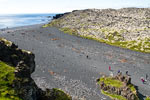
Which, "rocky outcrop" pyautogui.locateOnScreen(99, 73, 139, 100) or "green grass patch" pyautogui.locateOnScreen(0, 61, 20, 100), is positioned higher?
"green grass patch" pyautogui.locateOnScreen(0, 61, 20, 100)

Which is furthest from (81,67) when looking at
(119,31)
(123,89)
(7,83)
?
(119,31)

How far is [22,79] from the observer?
1956 centimetres

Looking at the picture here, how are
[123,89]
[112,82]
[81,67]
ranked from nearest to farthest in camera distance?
[123,89]
[112,82]
[81,67]

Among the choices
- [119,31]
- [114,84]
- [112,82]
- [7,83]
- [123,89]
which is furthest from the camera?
[119,31]

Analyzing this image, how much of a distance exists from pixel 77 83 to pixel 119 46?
66034 mm

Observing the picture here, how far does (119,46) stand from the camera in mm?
109250

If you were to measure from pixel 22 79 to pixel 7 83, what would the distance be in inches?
86.9

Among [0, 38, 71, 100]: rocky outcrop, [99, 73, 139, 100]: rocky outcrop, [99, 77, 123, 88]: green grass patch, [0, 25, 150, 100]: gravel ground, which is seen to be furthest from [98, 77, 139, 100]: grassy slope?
[0, 38, 71, 100]: rocky outcrop

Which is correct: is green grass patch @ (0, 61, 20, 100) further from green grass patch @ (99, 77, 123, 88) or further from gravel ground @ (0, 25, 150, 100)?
green grass patch @ (99, 77, 123, 88)

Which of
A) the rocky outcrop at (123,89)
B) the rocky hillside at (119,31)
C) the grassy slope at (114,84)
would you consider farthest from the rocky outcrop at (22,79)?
the rocky hillside at (119,31)

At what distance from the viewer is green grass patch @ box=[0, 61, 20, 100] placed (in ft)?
53.7

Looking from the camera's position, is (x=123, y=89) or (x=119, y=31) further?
(x=119, y=31)

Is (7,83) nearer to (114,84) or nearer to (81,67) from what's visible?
(114,84)

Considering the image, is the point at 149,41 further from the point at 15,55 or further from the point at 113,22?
the point at 15,55
